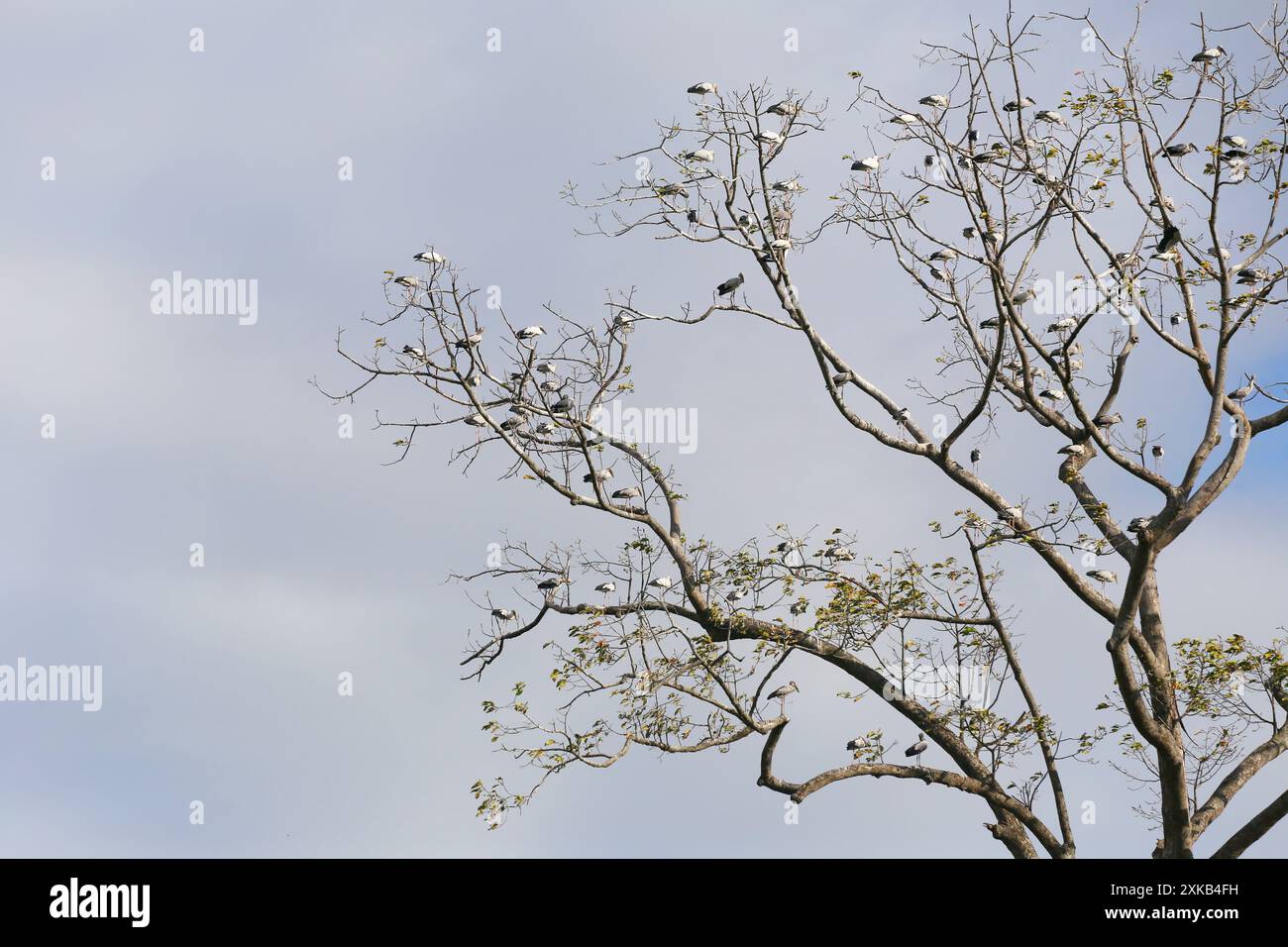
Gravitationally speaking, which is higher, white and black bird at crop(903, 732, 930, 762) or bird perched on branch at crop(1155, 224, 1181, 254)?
bird perched on branch at crop(1155, 224, 1181, 254)

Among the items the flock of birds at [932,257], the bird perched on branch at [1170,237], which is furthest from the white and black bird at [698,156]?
the bird perched on branch at [1170,237]

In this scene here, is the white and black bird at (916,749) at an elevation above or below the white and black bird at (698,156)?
below

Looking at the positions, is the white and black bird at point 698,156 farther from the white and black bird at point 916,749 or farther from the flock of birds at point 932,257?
the white and black bird at point 916,749

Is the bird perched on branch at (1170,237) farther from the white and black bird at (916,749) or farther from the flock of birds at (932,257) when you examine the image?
the white and black bird at (916,749)

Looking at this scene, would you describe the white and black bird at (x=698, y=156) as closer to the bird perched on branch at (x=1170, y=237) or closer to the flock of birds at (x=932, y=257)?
the flock of birds at (x=932, y=257)

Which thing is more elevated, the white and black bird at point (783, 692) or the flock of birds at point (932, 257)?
the flock of birds at point (932, 257)

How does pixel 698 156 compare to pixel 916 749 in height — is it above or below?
above

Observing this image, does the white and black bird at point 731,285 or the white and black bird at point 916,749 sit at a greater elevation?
the white and black bird at point 731,285

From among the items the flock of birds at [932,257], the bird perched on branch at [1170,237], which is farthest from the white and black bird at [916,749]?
the bird perched on branch at [1170,237]

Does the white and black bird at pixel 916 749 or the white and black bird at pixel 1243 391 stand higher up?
the white and black bird at pixel 1243 391

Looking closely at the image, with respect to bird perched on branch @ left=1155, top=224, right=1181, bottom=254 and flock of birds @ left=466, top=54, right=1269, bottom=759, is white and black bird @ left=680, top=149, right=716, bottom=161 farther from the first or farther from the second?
bird perched on branch @ left=1155, top=224, right=1181, bottom=254

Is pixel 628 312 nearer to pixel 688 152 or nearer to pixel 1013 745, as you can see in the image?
pixel 688 152

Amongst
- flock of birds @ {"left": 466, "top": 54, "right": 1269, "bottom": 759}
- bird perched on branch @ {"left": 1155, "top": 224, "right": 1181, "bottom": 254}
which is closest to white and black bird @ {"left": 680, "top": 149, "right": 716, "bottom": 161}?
flock of birds @ {"left": 466, "top": 54, "right": 1269, "bottom": 759}
